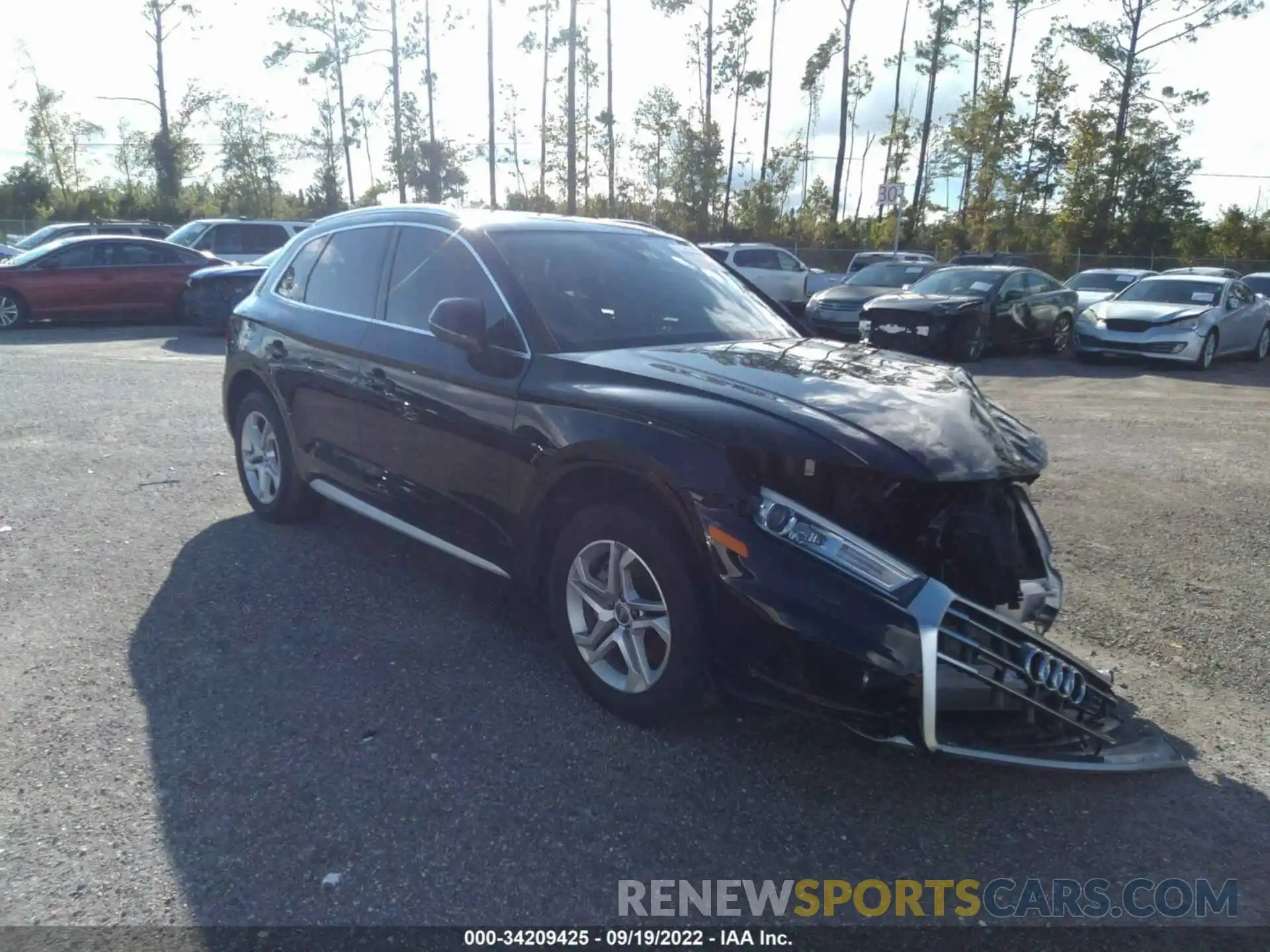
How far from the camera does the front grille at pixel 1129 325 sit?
51.8 ft

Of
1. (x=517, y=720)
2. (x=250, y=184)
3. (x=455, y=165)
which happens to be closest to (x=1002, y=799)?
(x=517, y=720)

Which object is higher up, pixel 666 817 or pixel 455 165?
pixel 455 165

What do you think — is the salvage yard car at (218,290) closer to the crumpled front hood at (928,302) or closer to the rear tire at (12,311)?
the rear tire at (12,311)

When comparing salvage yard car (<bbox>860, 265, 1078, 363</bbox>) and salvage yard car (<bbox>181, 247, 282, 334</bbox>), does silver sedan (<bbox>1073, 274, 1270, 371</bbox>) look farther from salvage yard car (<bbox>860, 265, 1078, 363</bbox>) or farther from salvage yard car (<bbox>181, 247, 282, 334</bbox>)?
salvage yard car (<bbox>181, 247, 282, 334</bbox>)

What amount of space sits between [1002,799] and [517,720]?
1684 mm

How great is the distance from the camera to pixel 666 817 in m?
3.20

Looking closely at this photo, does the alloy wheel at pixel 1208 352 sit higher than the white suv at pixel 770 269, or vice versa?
the white suv at pixel 770 269

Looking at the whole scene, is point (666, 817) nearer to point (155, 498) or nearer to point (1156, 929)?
point (1156, 929)

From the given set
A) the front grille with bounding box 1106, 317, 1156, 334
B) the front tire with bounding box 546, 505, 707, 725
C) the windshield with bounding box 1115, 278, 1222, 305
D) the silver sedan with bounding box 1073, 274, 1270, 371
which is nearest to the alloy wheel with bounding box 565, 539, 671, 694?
the front tire with bounding box 546, 505, 707, 725

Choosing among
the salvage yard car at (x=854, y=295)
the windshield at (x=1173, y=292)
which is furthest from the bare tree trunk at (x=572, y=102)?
the windshield at (x=1173, y=292)

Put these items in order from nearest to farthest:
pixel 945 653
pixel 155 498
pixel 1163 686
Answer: pixel 945 653 → pixel 1163 686 → pixel 155 498

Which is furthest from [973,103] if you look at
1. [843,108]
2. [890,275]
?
[890,275]

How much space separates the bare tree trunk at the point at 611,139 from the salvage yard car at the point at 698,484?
39.7 m

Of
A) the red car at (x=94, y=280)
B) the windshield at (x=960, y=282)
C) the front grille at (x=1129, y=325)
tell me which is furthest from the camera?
the red car at (x=94, y=280)
